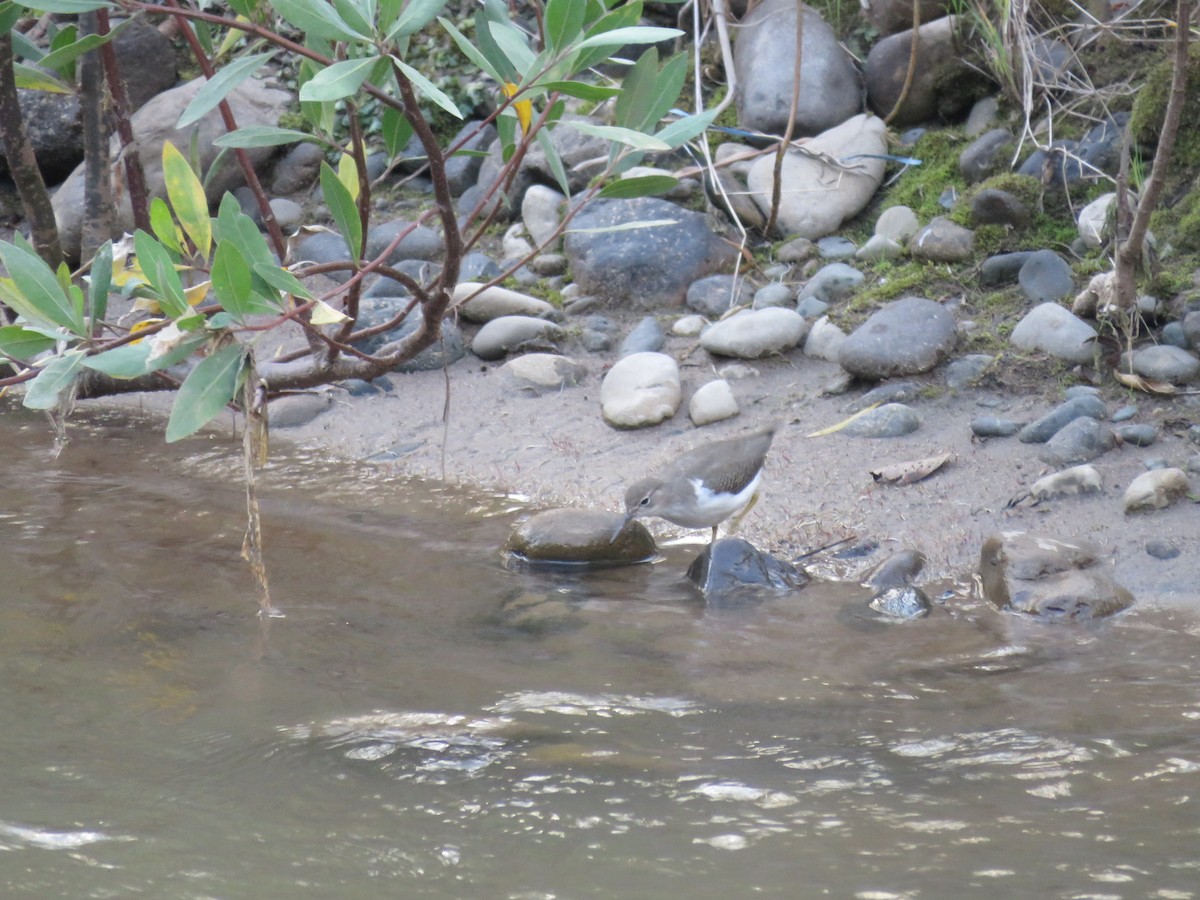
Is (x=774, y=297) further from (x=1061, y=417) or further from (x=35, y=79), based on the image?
(x=35, y=79)

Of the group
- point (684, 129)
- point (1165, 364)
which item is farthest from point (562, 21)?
point (1165, 364)

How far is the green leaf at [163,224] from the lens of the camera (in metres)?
3.48

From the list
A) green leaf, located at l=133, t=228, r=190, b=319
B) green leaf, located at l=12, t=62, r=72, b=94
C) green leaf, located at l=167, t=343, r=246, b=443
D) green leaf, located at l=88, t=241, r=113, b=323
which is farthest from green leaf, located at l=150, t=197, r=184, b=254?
green leaf, located at l=12, t=62, r=72, b=94

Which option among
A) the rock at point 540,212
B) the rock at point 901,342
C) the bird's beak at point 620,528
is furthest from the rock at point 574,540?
the rock at point 540,212

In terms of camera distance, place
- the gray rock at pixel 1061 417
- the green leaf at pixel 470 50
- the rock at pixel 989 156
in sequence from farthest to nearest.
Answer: the rock at pixel 989 156 < the gray rock at pixel 1061 417 < the green leaf at pixel 470 50

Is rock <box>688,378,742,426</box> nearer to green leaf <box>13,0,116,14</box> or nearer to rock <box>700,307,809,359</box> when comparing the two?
rock <box>700,307,809,359</box>

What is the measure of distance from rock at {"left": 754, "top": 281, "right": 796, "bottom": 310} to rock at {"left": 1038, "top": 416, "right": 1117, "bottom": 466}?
7.67 ft

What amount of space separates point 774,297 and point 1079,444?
2498 millimetres

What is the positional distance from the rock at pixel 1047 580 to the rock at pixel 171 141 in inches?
270

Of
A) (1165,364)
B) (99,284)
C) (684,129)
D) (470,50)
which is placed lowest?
(1165,364)

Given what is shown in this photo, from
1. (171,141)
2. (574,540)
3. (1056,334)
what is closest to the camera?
(574,540)

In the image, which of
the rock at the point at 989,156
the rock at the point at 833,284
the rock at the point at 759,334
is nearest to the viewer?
the rock at the point at 759,334

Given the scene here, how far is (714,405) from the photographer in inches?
266

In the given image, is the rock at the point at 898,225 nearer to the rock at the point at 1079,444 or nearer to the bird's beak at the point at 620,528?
the rock at the point at 1079,444
